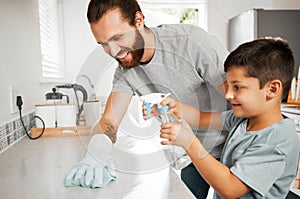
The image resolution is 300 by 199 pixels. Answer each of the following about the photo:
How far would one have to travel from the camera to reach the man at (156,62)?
2.28ft

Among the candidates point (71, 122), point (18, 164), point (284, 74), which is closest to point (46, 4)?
point (71, 122)

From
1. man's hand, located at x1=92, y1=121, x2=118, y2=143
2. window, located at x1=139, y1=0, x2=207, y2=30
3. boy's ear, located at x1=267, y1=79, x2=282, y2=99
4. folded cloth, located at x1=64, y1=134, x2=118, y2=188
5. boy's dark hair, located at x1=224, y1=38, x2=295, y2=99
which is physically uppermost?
window, located at x1=139, y1=0, x2=207, y2=30

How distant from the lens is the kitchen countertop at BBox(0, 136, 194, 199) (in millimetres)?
749

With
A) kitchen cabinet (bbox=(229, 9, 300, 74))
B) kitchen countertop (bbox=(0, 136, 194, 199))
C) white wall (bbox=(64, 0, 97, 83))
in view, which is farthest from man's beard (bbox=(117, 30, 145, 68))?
white wall (bbox=(64, 0, 97, 83))

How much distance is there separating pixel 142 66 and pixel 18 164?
533mm

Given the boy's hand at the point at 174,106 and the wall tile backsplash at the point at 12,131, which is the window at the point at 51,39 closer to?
the wall tile backsplash at the point at 12,131

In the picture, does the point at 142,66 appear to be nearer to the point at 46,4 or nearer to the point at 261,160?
the point at 261,160

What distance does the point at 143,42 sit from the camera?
0.72 m

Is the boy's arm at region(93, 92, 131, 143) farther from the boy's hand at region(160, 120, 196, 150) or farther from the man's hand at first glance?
the boy's hand at region(160, 120, 196, 150)

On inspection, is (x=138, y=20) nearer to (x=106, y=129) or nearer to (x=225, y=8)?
(x=106, y=129)

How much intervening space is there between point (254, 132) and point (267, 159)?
0.26 feet

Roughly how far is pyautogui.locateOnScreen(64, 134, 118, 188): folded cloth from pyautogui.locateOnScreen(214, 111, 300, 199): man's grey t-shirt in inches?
11.7

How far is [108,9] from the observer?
0.69 m

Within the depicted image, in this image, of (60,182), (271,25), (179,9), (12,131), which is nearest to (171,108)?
(60,182)
